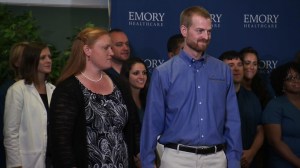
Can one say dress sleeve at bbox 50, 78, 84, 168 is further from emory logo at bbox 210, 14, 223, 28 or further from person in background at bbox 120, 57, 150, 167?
emory logo at bbox 210, 14, 223, 28

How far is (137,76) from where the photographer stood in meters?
4.97

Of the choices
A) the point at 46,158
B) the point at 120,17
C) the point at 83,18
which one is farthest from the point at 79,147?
the point at 83,18

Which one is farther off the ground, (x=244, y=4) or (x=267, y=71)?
(x=244, y=4)

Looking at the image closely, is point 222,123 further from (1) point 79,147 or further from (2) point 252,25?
(2) point 252,25

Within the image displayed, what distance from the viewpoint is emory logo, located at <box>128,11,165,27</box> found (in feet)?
19.6

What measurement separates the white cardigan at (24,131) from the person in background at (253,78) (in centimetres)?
198

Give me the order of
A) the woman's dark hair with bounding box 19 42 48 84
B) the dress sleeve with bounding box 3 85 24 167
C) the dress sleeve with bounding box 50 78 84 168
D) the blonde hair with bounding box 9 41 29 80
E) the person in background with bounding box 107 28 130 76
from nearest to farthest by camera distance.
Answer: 1. the dress sleeve with bounding box 50 78 84 168
2. the dress sleeve with bounding box 3 85 24 167
3. the woman's dark hair with bounding box 19 42 48 84
4. the blonde hair with bounding box 9 41 29 80
5. the person in background with bounding box 107 28 130 76

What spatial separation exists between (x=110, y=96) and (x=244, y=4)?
3.22 m

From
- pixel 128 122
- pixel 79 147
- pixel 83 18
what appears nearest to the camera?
pixel 79 147

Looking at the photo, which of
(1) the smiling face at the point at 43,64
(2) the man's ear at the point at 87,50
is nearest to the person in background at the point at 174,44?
(1) the smiling face at the point at 43,64

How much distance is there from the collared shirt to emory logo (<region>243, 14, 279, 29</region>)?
2781 millimetres

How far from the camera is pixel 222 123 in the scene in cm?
341

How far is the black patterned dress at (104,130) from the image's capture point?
323cm

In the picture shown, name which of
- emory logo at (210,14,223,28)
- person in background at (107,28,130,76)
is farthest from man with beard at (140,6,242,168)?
emory logo at (210,14,223,28)
